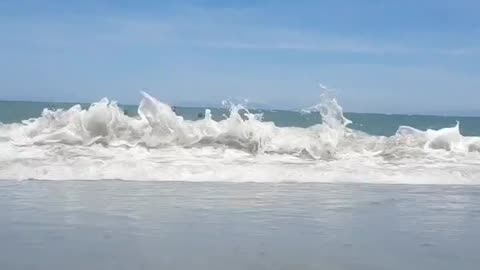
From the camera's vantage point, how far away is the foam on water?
11086mm

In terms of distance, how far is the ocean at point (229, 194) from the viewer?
5.64 meters

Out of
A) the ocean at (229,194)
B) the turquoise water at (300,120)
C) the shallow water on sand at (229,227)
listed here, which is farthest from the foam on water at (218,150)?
the turquoise water at (300,120)

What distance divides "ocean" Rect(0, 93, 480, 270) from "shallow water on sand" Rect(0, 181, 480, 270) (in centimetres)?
2

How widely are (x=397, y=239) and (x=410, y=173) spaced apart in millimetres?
5717

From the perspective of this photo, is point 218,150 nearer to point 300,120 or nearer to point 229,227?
point 229,227

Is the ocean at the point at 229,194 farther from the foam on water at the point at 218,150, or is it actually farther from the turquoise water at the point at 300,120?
the turquoise water at the point at 300,120

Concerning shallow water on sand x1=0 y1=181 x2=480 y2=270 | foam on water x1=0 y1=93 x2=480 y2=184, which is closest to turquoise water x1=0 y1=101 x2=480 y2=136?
foam on water x1=0 y1=93 x2=480 y2=184

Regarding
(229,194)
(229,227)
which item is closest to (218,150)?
(229,194)

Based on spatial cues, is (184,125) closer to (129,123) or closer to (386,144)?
(129,123)

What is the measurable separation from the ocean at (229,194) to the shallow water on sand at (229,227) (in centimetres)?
2

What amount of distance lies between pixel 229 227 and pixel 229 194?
2390 mm

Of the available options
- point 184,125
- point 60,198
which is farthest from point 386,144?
point 60,198

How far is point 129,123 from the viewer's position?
1453cm

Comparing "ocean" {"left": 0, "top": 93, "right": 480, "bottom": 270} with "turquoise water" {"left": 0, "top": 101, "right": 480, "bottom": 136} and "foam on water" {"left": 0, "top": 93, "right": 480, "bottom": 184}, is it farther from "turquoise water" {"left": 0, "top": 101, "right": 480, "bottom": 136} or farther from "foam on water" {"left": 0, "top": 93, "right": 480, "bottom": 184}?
"turquoise water" {"left": 0, "top": 101, "right": 480, "bottom": 136}
